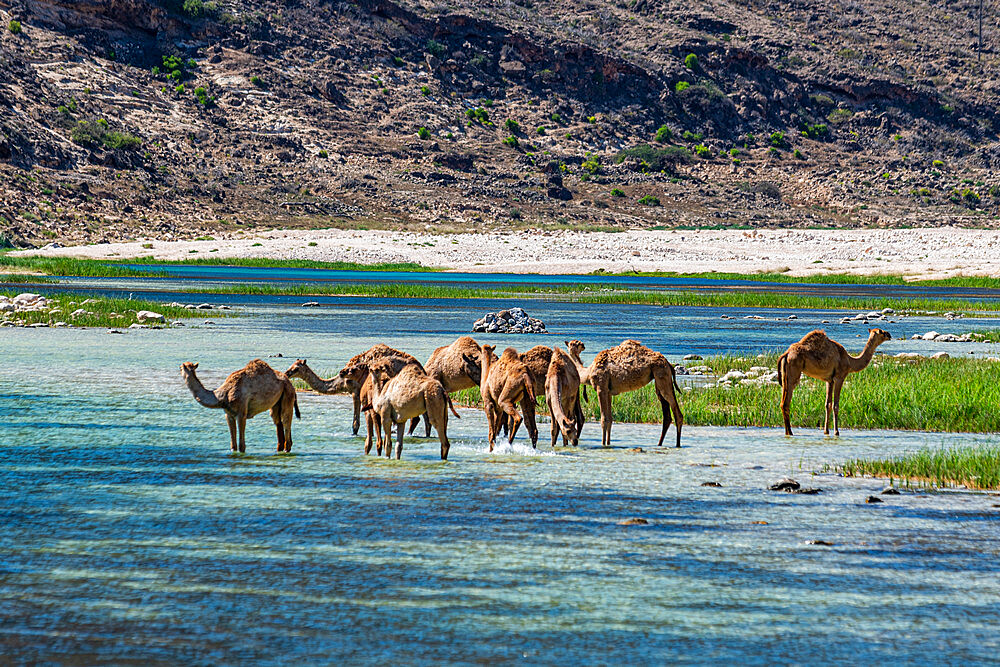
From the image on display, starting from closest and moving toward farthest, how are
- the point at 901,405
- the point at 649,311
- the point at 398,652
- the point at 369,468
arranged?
1. the point at 398,652
2. the point at 369,468
3. the point at 901,405
4. the point at 649,311

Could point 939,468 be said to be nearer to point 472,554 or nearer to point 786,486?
point 786,486

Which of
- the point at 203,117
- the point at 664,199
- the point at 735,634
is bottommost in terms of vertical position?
the point at 735,634

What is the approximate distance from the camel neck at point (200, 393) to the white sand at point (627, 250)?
62347 millimetres

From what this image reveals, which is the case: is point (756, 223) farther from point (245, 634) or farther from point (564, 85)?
point (245, 634)

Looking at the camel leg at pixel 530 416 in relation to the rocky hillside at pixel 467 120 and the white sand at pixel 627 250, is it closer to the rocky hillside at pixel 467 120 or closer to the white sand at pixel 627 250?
the white sand at pixel 627 250

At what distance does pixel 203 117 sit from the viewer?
106 metres

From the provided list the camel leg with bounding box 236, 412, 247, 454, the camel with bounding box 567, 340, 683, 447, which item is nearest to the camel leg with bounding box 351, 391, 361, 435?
the camel leg with bounding box 236, 412, 247, 454

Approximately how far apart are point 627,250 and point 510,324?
5024cm

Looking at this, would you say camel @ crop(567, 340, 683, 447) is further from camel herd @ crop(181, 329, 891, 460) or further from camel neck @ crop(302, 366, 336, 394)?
camel neck @ crop(302, 366, 336, 394)

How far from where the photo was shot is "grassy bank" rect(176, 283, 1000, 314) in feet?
147

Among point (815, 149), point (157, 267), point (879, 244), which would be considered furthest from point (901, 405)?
point (815, 149)

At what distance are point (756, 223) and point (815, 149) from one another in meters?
24.1

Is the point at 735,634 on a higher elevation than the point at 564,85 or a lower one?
lower

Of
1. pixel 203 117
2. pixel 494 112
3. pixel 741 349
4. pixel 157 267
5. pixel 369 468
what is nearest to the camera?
pixel 369 468
